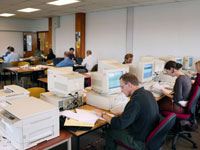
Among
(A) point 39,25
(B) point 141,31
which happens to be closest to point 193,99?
(B) point 141,31

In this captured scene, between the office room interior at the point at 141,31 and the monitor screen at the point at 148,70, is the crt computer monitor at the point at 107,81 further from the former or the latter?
the office room interior at the point at 141,31

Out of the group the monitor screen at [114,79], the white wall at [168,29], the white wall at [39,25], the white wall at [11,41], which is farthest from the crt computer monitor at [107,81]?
the white wall at [11,41]

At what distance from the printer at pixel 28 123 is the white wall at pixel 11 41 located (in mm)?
9840

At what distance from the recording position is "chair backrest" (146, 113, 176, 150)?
176cm

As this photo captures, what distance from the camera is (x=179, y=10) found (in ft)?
18.2

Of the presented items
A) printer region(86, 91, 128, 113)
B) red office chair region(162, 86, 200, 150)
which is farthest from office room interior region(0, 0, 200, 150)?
printer region(86, 91, 128, 113)

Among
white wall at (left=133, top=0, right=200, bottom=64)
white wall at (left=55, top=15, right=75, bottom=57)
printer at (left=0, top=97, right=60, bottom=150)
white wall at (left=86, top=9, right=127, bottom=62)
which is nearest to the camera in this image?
printer at (left=0, top=97, right=60, bottom=150)

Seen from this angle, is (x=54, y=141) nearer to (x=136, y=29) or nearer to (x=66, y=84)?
(x=66, y=84)

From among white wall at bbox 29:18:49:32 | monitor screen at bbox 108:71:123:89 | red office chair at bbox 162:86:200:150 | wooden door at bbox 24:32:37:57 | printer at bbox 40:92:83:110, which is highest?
white wall at bbox 29:18:49:32

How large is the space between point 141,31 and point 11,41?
770 centimetres

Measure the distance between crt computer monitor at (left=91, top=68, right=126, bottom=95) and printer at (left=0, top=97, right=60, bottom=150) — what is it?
89cm

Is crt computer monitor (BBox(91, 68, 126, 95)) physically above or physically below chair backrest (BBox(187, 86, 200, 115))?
above

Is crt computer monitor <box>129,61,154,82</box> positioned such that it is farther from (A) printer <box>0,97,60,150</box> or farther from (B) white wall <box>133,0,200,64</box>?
(B) white wall <box>133,0,200,64</box>

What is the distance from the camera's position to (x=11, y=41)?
10.7 metres
